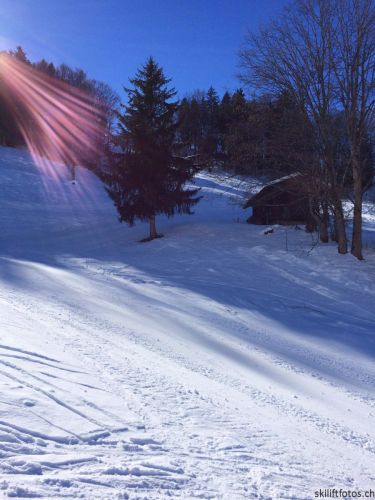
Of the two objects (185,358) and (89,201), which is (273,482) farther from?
(89,201)

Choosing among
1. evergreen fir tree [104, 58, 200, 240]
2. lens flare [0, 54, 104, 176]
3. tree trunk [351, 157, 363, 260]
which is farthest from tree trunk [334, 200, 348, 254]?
lens flare [0, 54, 104, 176]

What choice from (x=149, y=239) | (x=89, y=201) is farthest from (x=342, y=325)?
(x=89, y=201)

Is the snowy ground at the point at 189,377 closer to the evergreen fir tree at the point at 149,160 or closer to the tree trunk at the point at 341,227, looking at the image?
the tree trunk at the point at 341,227

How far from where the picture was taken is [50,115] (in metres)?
48.3

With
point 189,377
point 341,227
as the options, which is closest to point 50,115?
point 341,227

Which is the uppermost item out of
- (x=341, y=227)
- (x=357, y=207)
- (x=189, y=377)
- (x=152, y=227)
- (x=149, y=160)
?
(x=149, y=160)

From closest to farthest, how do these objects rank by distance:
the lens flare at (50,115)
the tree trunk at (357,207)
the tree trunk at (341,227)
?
the tree trunk at (357,207) < the tree trunk at (341,227) < the lens flare at (50,115)

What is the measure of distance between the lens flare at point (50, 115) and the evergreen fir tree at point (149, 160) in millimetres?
23684

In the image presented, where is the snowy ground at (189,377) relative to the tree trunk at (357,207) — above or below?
below

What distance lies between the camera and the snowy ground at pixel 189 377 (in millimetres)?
2922

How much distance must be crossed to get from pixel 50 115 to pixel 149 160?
114 feet

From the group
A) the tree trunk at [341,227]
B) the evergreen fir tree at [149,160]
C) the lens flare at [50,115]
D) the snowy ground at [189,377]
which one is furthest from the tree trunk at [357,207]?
the lens flare at [50,115]

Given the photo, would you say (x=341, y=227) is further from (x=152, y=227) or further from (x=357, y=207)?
(x=152, y=227)

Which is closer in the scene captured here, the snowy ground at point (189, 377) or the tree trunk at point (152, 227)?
the snowy ground at point (189, 377)
